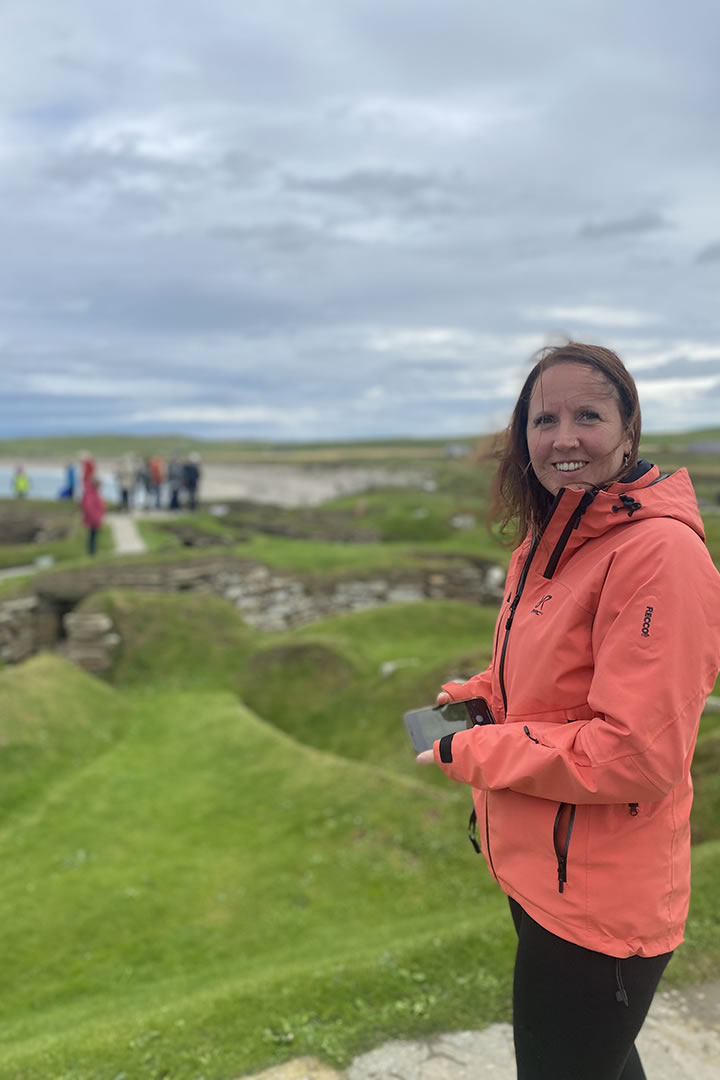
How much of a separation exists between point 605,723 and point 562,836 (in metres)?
0.48

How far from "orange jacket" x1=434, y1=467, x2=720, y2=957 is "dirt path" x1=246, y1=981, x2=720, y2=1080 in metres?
2.08

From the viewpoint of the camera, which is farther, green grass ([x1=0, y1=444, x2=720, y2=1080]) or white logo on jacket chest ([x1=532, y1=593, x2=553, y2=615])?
green grass ([x1=0, y1=444, x2=720, y2=1080])

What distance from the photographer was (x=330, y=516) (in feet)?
102

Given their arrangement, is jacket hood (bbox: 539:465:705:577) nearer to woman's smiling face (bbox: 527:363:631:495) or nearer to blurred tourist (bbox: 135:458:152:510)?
woman's smiling face (bbox: 527:363:631:495)

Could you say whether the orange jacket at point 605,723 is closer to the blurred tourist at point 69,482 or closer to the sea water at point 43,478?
the blurred tourist at point 69,482

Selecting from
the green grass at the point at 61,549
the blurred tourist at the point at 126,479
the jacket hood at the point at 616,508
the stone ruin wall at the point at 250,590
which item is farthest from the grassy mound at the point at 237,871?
the blurred tourist at the point at 126,479

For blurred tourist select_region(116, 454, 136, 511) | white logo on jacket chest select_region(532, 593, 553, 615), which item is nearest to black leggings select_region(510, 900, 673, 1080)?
white logo on jacket chest select_region(532, 593, 553, 615)

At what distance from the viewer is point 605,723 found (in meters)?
2.45

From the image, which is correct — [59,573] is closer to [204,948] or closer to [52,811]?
[52,811]

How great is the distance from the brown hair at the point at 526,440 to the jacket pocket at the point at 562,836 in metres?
1.05

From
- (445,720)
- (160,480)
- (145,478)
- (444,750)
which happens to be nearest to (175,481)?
(160,480)

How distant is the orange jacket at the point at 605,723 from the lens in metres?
2.41

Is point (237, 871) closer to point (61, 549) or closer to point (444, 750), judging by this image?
point (444, 750)

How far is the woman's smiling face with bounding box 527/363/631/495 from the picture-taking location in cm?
282
